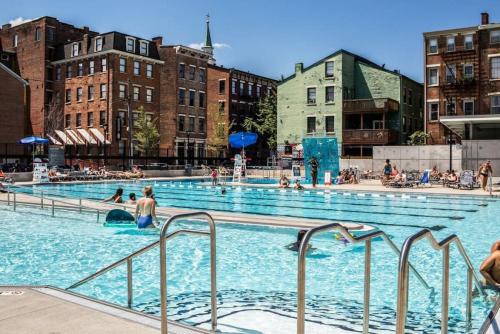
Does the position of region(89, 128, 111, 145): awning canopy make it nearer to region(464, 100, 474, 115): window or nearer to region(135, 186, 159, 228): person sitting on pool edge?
region(464, 100, 474, 115): window

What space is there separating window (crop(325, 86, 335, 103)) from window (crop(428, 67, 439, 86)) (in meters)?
10.1

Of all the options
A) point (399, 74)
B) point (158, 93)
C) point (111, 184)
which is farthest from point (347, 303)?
point (158, 93)

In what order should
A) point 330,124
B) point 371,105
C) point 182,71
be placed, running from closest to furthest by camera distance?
point 371,105 → point 330,124 → point 182,71

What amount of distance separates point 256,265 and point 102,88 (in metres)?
47.5

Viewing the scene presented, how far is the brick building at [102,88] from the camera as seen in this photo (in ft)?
173

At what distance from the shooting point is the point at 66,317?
5.01m

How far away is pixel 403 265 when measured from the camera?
3832 mm

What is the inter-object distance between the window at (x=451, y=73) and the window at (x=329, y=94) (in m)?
11.8

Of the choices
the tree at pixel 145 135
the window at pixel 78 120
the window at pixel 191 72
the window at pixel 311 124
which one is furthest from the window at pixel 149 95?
the window at pixel 311 124

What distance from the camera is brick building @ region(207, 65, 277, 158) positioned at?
61531mm

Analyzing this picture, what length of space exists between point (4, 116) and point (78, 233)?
4159 cm

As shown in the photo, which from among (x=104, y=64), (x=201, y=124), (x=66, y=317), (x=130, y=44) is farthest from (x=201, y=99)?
(x=66, y=317)

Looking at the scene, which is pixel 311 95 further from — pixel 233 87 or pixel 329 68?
pixel 233 87

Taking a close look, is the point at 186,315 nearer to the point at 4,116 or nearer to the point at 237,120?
the point at 4,116
